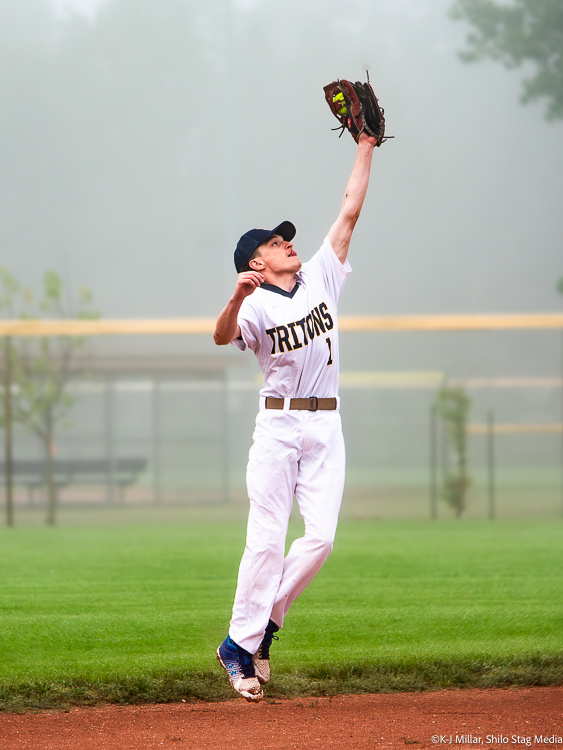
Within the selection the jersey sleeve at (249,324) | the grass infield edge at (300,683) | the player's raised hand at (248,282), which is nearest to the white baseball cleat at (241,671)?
the grass infield edge at (300,683)

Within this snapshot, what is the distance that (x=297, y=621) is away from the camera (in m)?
4.79

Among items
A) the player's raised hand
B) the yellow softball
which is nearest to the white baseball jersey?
the player's raised hand

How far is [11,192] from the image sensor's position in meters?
13.5

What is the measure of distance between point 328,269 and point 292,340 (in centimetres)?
49

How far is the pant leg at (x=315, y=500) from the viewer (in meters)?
3.36

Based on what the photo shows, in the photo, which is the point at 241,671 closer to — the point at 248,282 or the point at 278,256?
the point at 248,282

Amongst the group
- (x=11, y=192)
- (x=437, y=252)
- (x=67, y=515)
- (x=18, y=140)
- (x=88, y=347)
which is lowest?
(x=67, y=515)

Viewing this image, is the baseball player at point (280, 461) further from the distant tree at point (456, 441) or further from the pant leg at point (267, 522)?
the distant tree at point (456, 441)

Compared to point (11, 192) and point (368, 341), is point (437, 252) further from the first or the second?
point (11, 192)

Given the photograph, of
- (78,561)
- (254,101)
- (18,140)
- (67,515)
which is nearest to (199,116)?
(254,101)

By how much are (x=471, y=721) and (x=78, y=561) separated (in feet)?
14.4

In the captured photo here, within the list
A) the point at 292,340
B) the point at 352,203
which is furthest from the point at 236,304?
the point at 352,203

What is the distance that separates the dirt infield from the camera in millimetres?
3008

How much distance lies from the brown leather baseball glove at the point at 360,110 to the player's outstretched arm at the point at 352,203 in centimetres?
8
